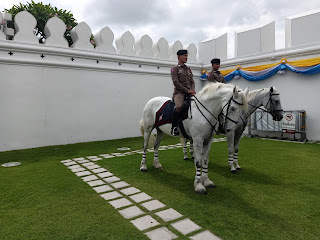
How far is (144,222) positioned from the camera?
2.45 meters

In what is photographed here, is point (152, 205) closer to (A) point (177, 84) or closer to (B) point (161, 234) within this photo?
(B) point (161, 234)

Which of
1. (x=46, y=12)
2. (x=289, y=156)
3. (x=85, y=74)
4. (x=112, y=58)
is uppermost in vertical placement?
(x=46, y=12)

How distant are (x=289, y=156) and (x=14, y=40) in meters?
8.23

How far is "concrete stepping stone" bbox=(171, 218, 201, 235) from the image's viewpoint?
2.27 meters

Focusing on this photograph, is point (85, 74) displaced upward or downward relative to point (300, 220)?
upward

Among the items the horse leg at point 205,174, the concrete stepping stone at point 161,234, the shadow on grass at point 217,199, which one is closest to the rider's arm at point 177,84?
the horse leg at point 205,174

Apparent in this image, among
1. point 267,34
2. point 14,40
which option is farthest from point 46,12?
point 267,34

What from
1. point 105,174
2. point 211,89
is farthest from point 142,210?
point 211,89

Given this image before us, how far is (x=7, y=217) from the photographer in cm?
255

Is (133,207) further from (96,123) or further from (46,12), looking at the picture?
(46,12)

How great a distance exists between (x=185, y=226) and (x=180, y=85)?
2212mm

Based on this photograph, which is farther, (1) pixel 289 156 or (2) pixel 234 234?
(1) pixel 289 156

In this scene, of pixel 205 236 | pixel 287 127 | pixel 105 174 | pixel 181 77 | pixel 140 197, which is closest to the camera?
pixel 205 236

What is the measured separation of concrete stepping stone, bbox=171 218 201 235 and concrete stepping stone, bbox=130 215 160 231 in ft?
0.74
